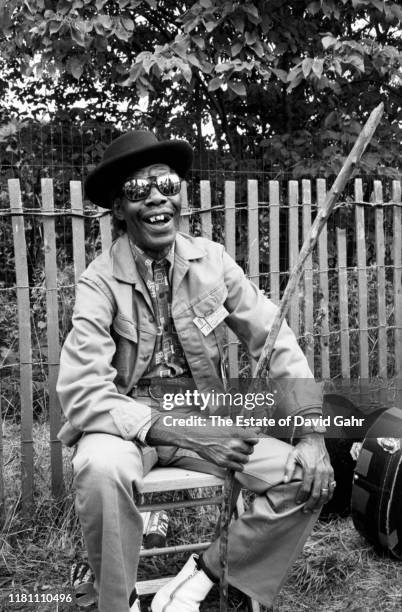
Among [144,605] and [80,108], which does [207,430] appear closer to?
[144,605]

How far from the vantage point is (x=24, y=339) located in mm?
3322

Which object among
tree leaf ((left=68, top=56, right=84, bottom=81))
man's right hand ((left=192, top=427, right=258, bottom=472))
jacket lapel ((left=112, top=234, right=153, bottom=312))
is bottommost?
man's right hand ((left=192, top=427, right=258, bottom=472))

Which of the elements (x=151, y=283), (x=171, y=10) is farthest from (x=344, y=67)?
(x=151, y=283)

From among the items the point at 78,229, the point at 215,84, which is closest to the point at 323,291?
the point at 78,229

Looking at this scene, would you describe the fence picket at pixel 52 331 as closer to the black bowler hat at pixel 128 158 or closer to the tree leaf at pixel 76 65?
the black bowler hat at pixel 128 158

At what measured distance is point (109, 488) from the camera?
2.29 metres

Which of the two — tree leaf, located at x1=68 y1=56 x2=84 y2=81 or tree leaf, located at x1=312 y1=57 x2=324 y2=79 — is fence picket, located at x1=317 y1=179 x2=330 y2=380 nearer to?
tree leaf, located at x1=312 y1=57 x2=324 y2=79

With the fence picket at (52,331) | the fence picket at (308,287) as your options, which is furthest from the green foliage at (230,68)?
the fence picket at (52,331)

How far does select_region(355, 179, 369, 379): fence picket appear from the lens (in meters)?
4.38

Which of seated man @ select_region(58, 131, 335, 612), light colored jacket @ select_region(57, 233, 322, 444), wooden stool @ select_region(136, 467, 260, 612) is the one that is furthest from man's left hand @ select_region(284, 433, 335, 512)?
wooden stool @ select_region(136, 467, 260, 612)

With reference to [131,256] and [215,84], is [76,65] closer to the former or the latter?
[215,84]

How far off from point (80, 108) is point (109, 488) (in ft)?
15.4

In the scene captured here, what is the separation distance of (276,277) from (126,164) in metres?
1.42

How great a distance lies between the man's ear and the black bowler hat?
0.08 feet
